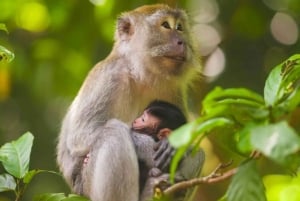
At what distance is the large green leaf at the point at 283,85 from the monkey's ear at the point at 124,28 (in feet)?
10.0

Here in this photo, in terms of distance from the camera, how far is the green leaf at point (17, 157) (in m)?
3.77

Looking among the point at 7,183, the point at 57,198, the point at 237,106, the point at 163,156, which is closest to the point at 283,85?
the point at 237,106

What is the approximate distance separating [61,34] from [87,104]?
9.53ft

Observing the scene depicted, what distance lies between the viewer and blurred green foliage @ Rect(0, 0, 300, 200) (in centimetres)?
805

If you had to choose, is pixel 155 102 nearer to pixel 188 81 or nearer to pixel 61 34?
pixel 188 81

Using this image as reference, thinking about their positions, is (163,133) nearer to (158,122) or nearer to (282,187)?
(158,122)

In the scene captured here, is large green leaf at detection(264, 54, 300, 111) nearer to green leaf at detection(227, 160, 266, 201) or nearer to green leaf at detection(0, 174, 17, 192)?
green leaf at detection(227, 160, 266, 201)

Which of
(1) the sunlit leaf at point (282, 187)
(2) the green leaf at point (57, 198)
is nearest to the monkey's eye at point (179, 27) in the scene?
(1) the sunlit leaf at point (282, 187)

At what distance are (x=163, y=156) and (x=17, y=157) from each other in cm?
165

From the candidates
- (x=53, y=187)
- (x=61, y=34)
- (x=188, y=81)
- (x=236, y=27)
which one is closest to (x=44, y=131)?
(x=53, y=187)

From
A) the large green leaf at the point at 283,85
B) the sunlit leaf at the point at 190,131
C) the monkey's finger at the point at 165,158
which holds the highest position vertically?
the large green leaf at the point at 283,85

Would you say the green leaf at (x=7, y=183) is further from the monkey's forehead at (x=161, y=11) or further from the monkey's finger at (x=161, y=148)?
the monkey's forehead at (x=161, y=11)

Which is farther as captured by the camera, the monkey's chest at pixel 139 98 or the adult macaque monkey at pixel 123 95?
the monkey's chest at pixel 139 98

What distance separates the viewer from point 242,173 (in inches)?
113
